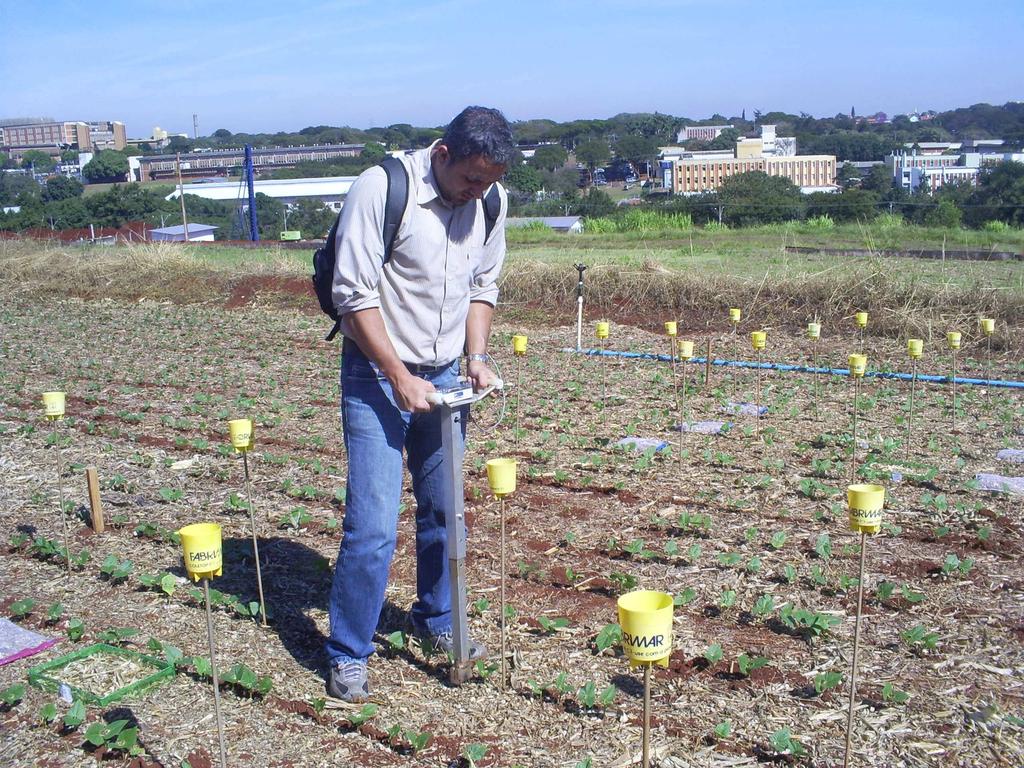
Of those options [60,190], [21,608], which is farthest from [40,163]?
[21,608]

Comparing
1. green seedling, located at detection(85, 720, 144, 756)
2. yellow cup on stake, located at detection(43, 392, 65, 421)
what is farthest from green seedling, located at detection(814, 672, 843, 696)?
yellow cup on stake, located at detection(43, 392, 65, 421)

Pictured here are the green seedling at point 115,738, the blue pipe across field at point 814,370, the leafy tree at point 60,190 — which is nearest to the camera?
the green seedling at point 115,738

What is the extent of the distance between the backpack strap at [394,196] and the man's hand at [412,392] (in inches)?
17.4

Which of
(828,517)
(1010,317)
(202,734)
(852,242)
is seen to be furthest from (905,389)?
(852,242)

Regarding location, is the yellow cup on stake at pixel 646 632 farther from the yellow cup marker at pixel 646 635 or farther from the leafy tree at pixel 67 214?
the leafy tree at pixel 67 214

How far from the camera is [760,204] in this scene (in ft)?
80.2

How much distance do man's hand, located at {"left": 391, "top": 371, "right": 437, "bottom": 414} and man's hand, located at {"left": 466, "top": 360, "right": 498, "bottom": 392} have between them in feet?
1.02

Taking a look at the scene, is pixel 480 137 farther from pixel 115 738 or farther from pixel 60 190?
pixel 60 190

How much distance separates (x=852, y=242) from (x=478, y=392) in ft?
59.0

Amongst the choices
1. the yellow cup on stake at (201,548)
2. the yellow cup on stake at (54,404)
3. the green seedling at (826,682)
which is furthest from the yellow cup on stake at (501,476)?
the yellow cup on stake at (54,404)

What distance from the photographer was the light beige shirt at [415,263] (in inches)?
118

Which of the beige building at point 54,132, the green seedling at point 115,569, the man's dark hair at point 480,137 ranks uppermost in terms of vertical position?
the beige building at point 54,132

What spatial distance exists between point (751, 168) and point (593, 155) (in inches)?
565

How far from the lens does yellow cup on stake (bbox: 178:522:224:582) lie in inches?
108
